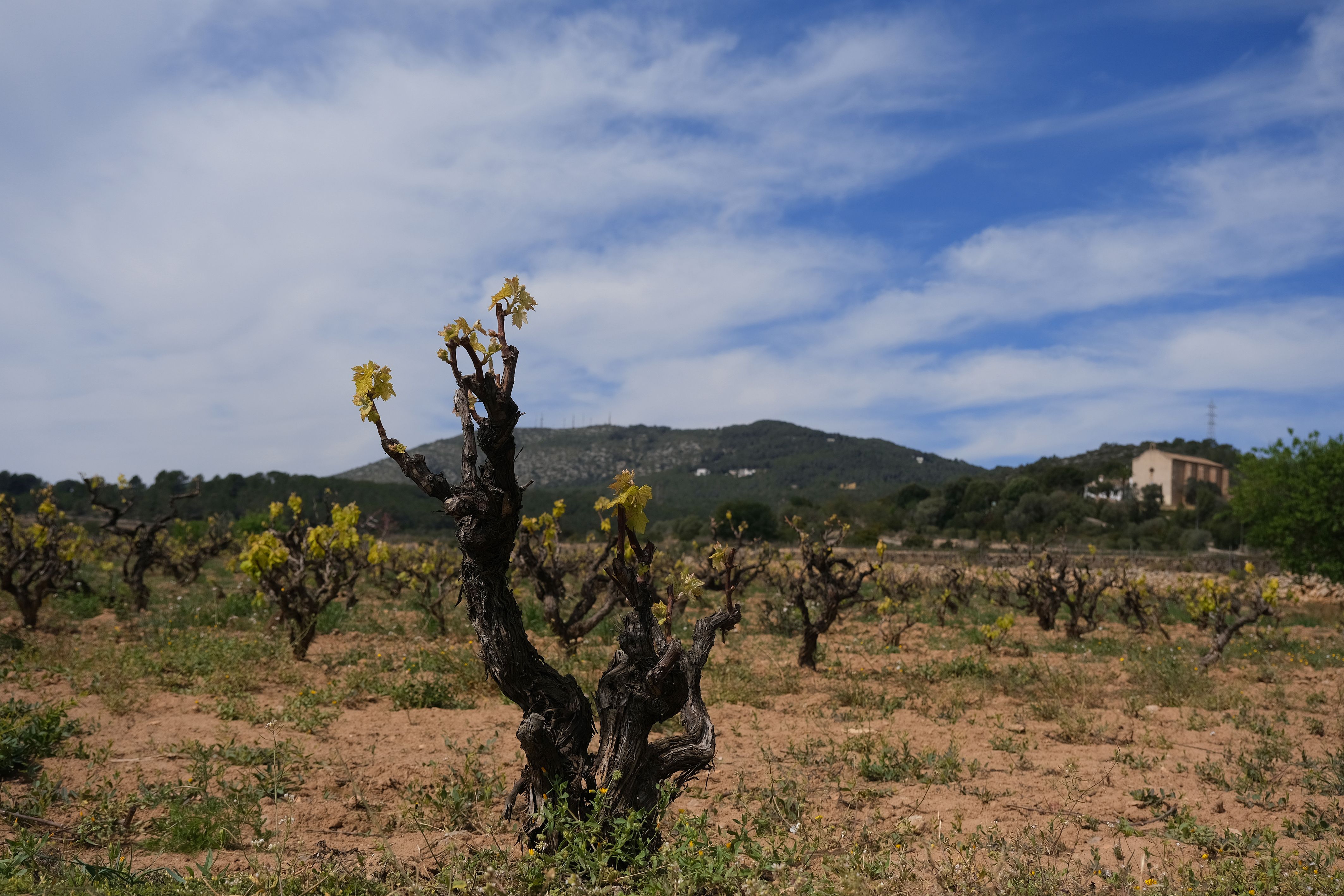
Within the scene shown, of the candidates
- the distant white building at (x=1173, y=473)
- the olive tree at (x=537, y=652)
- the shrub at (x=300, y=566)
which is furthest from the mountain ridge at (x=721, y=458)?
the olive tree at (x=537, y=652)

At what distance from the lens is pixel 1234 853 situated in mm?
4402

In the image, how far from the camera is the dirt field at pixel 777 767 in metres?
4.06

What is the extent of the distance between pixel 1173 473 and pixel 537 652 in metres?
73.2

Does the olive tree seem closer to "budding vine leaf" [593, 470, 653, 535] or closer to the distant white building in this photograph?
"budding vine leaf" [593, 470, 653, 535]

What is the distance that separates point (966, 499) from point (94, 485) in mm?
56326

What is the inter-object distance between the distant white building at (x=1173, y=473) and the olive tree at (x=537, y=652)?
223 feet

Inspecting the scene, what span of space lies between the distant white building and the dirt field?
6152 centimetres

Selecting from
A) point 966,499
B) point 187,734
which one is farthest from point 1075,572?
point 966,499

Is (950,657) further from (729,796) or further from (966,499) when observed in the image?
(966,499)

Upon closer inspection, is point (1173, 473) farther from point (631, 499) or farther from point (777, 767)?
point (631, 499)

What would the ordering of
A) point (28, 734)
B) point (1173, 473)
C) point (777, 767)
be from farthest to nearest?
point (1173, 473), point (777, 767), point (28, 734)

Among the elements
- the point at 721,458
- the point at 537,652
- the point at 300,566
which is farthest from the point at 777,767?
the point at 721,458

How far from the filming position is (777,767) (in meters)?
5.89

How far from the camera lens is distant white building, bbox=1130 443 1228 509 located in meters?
63.8
